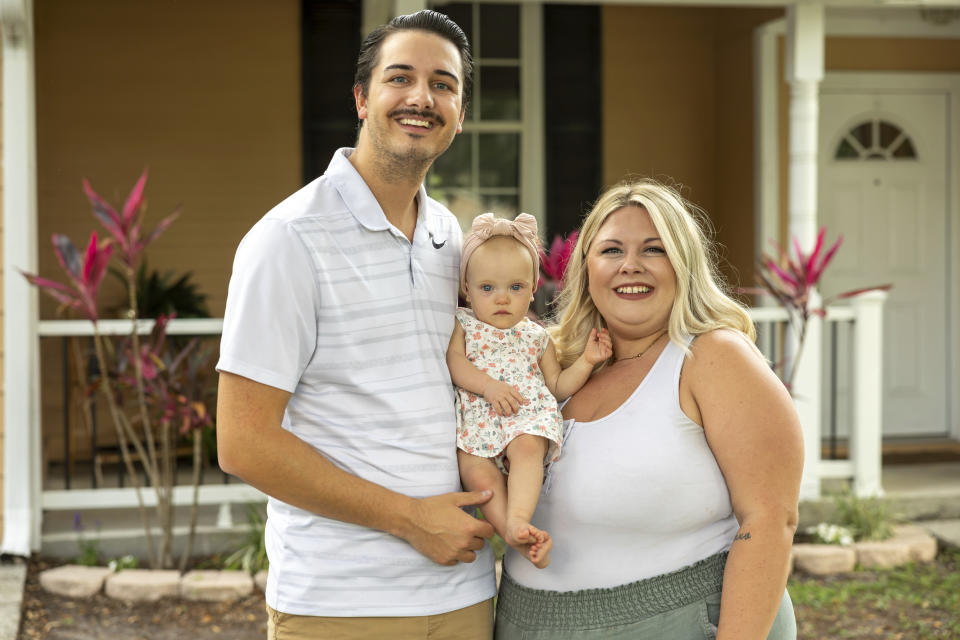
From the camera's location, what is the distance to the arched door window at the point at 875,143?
735 centimetres

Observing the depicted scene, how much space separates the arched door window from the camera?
7348mm

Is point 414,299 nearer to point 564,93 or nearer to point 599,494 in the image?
point 599,494

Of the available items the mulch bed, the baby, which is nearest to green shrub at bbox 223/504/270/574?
the mulch bed

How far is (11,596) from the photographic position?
4.61 metres

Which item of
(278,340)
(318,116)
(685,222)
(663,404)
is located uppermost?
(318,116)

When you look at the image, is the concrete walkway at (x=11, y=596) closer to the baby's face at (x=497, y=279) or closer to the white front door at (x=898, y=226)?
the baby's face at (x=497, y=279)

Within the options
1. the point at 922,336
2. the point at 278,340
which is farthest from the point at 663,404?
the point at 922,336

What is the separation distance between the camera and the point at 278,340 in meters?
1.94

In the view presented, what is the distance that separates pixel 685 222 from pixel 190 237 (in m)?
5.69

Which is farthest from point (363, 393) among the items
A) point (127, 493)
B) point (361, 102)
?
point (127, 493)

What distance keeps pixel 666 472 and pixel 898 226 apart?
6.01 metres

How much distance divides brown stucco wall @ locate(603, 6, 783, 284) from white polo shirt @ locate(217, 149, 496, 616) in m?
5.75

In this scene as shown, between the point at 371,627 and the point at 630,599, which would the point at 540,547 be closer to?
the point at 630,599

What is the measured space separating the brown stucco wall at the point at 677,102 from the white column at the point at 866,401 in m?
1.66
